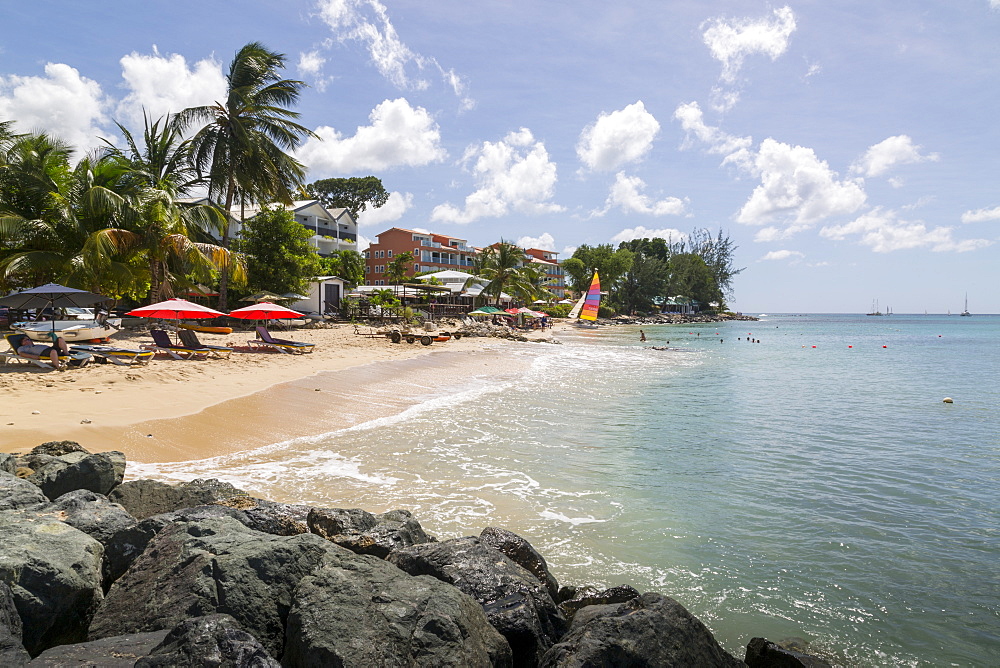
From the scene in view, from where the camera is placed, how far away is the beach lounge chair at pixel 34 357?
13.2 m

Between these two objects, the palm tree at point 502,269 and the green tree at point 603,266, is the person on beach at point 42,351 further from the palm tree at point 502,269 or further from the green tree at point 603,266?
the green tree at point 603,266

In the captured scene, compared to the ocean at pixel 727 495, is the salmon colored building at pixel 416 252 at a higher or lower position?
higher

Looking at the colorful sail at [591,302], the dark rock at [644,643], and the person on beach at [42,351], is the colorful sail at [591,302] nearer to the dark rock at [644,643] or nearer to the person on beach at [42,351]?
the person on beach at [42,351]

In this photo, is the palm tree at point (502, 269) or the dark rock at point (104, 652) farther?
the palm tree at point (502, 269)

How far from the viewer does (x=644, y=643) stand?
3066 millimetres

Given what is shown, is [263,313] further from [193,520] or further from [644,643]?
[644,643]

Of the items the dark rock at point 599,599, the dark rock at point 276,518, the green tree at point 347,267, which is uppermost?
the green tree at point 347,267

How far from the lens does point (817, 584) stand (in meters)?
5.05

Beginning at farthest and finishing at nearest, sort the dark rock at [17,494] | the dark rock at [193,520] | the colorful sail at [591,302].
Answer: the colorful sail at [591,302], the dark rock at [17,494], the dark rock at [193,520]

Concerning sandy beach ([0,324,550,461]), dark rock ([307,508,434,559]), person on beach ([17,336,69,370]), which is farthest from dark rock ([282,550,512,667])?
person on beach ([17,336,69,370])

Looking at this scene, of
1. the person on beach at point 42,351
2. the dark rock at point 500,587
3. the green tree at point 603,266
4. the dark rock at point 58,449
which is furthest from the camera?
the green tree at point 603,266

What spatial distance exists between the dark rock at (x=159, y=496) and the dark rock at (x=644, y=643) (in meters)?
3.75


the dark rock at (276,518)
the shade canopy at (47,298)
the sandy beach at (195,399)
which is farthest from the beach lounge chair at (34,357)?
the dark rock at (276,518)

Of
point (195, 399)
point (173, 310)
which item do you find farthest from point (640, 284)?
point (195, 399)
